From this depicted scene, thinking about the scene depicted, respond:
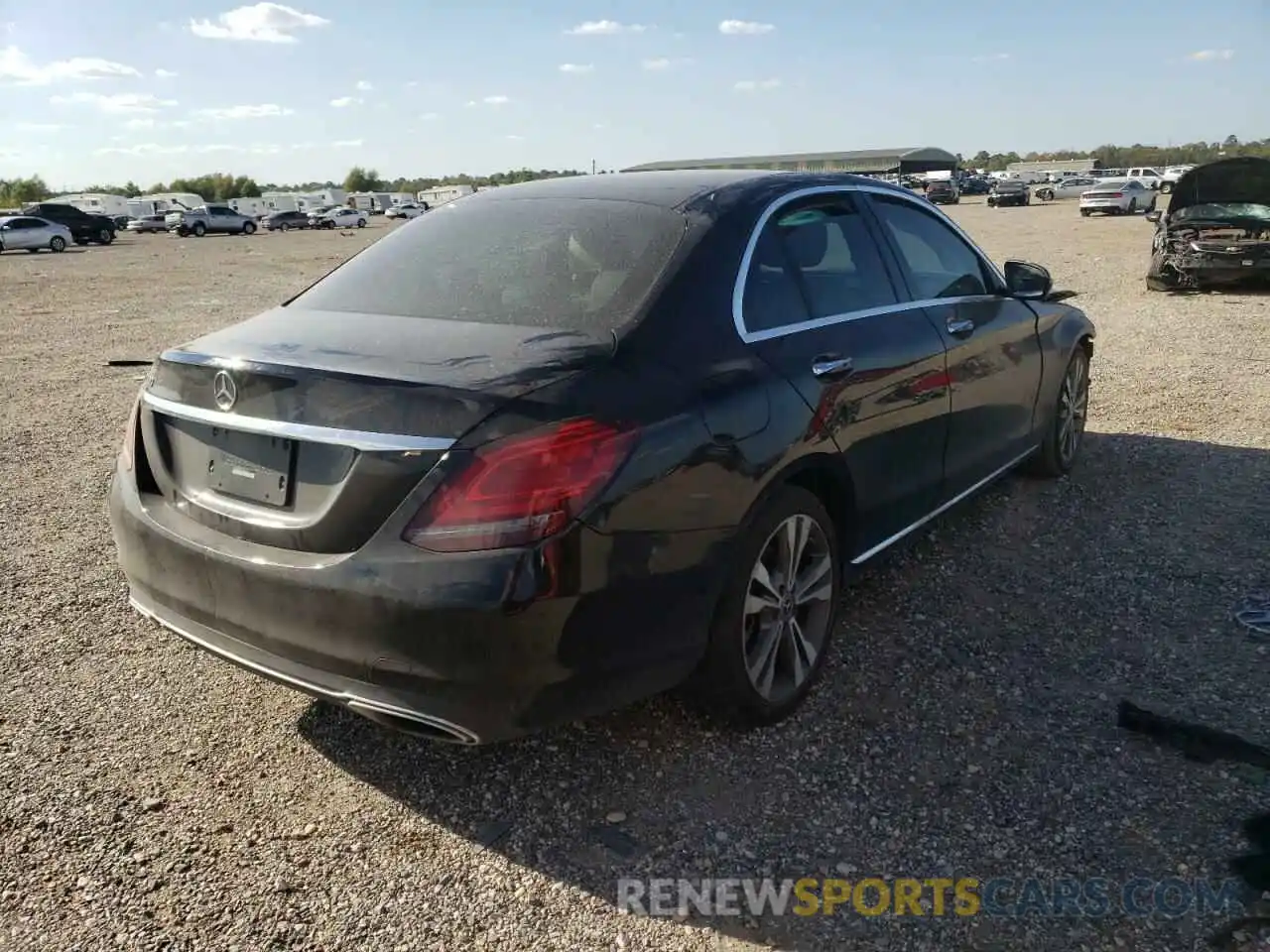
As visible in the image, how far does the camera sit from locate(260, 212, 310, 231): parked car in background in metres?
62.5

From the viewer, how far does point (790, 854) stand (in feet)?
8.61

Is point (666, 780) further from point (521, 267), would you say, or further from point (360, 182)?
point (360, 182)

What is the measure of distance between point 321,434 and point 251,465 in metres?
0.30

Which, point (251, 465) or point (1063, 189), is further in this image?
point (1063, 189)

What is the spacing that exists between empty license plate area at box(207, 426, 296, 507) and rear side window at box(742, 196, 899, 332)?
141 centimetres

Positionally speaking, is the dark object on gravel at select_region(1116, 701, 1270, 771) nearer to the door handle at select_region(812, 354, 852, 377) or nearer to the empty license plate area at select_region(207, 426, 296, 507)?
the door handle at select_region(812, 354, 852, 377)

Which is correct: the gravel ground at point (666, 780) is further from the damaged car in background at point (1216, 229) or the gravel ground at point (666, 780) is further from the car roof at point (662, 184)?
the damaged car in background at point (1216, 229)

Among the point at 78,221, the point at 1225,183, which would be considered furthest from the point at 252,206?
the point at 1225,183

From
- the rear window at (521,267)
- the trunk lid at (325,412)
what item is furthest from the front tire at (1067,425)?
the trunk lid at (325,412)

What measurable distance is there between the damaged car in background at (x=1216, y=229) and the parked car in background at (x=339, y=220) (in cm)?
5546

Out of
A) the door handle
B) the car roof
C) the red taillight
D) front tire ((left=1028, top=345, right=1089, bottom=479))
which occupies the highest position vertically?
the car roof

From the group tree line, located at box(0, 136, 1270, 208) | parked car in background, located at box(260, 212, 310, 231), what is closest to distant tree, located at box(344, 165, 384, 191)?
tree line, located at box(0, 136, 1270, 208)

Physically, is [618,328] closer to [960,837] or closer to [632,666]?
[632,666]

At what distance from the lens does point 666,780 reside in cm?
295
